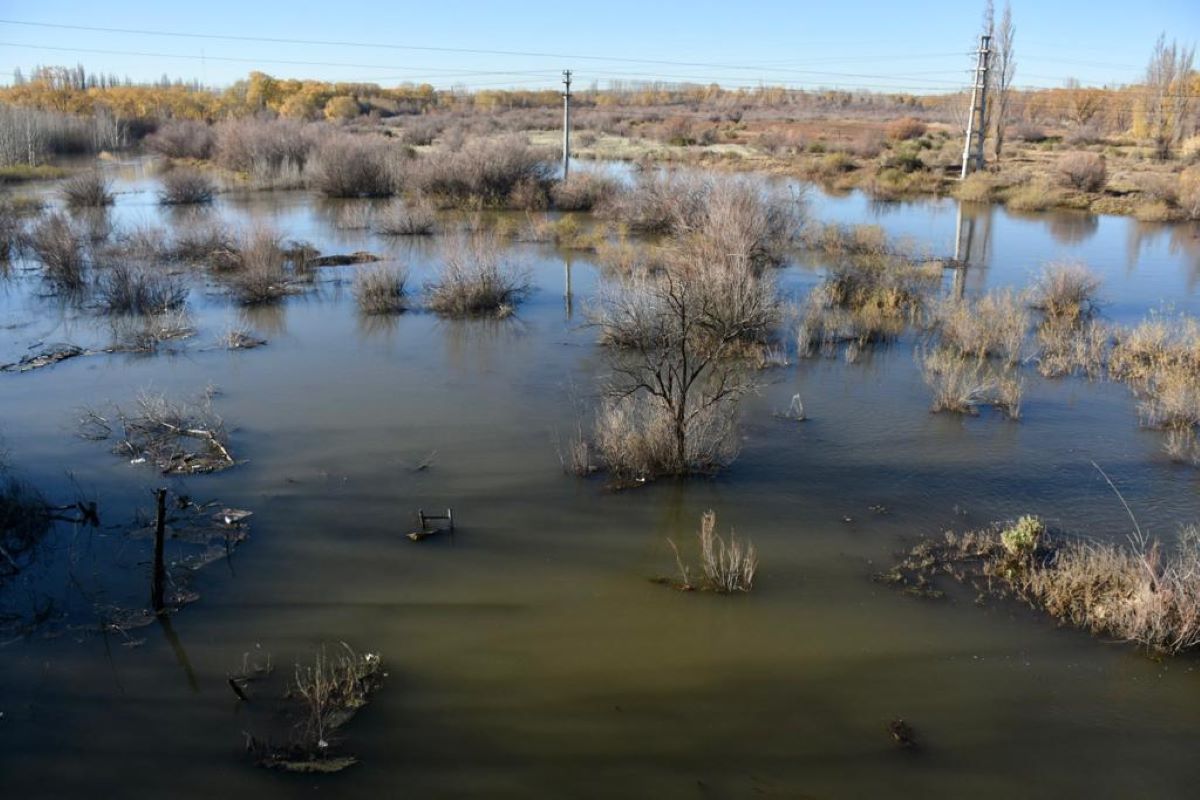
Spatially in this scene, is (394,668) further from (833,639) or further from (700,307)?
(700,307)

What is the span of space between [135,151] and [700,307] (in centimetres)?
3860

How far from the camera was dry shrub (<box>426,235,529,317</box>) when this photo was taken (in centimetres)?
1371

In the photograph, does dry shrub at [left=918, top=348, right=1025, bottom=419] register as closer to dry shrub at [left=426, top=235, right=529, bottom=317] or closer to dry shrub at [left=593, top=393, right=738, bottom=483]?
dry shrub at [left=593, top=393, right=738, bottom=483]

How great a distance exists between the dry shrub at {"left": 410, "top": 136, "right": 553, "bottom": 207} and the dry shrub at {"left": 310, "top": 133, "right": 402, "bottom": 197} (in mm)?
2166

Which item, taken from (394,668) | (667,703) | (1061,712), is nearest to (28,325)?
(394,668)

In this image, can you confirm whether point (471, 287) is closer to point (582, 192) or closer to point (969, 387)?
point (969, 387)

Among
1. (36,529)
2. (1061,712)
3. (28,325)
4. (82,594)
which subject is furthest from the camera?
(28,325)

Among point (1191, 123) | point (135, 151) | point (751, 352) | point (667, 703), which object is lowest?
point (667, 703)

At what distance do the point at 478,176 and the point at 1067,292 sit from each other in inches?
642

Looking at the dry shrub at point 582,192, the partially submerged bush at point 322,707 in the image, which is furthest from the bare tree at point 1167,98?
the partially submerged bush at point 322,707

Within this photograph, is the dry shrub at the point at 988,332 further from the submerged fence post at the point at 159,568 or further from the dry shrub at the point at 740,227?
the submerged fence post at the point at 159,568

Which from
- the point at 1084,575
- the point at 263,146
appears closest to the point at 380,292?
the point at 1084,575

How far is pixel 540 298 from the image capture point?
14.9 metres

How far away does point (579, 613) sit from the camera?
584 centimetres
